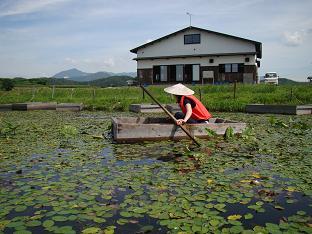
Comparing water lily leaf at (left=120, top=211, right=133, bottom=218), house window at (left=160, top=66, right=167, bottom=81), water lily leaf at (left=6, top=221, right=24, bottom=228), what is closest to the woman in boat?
water lily leaf at (left=120, top=211, right=133, bottom=218)

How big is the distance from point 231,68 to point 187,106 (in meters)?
25.7

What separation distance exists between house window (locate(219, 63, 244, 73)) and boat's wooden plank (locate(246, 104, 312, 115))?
16.5 meters

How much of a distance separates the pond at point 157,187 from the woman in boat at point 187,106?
2.71 ft

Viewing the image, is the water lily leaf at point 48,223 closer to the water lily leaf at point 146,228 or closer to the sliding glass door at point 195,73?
the water lily leaf at point 146,228

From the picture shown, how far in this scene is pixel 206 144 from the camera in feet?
27.0

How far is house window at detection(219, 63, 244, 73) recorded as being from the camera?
1280 inches

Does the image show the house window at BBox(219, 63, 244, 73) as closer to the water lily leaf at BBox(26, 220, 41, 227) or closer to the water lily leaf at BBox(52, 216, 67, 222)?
the water lily leaf at BBox(52, 216, 67, 222)

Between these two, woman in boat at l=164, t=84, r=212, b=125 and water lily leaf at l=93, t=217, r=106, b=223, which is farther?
woman in boat at l=164, t=84, r=212, b=125

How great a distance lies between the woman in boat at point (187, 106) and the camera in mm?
8420

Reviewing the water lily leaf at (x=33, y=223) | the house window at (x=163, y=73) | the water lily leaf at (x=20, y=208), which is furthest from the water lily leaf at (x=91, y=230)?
the house window at (x=163, y=73)

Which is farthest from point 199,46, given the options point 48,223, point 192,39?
point 48,223

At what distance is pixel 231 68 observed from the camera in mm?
32906

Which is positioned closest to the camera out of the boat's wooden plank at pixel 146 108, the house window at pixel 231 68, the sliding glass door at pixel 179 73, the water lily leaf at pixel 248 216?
the water lily leaf at pixel 248 216

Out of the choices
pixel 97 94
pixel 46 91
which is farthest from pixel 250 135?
pixel 46 91
